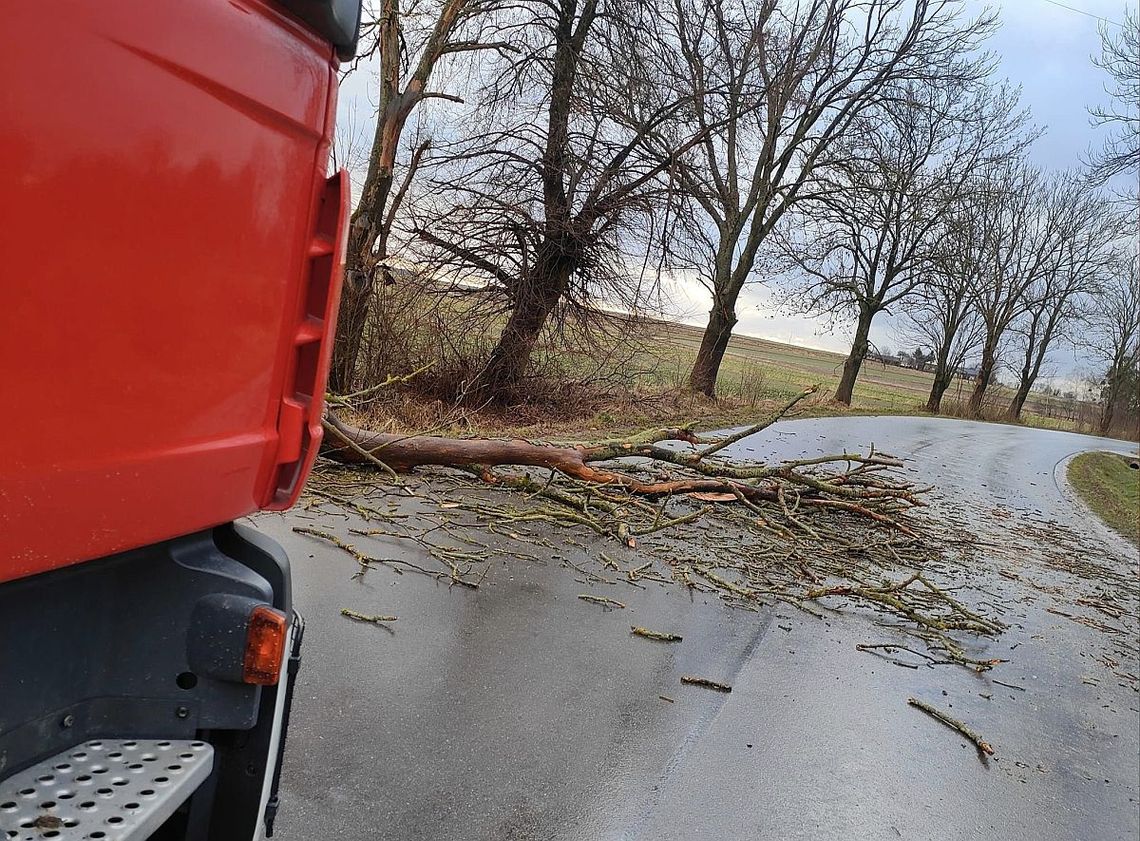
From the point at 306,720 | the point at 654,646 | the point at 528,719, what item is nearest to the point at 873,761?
Result: the point at 654,646

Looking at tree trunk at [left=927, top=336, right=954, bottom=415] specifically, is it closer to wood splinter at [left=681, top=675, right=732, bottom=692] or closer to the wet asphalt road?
the wet asphalt road

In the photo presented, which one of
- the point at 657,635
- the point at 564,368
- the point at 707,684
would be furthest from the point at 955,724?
the point at 564,368

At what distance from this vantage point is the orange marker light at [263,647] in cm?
164

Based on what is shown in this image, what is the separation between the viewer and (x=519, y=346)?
1348 centimetres

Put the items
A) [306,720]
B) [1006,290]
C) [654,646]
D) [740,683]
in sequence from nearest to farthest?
[306,720] → [740,683] → [654,646] → [1006,290]

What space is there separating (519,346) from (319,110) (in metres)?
11.9

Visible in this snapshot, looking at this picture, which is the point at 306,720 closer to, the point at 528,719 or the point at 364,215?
the point at 528,719

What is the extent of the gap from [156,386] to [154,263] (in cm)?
21

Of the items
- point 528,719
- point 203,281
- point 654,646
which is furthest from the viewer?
point 654,646

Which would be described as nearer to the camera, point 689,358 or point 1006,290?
point 689,358

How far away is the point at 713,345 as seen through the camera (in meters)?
22.2

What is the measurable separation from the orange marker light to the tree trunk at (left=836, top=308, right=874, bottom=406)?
30.8 metres

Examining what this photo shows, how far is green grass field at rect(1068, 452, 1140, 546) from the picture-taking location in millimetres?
12102

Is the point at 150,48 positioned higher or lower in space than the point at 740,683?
higher
